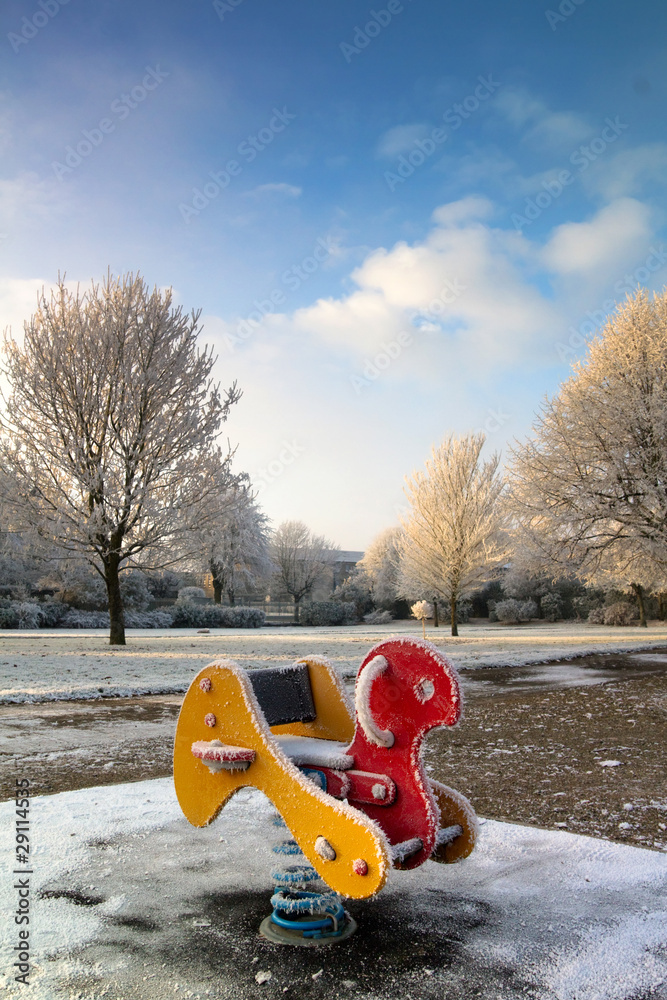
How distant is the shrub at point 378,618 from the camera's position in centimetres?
4703

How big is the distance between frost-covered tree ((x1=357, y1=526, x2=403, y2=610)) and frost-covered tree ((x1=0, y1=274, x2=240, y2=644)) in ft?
101

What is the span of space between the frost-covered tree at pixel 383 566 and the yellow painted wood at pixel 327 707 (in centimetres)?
4408

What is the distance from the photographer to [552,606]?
45.5 m

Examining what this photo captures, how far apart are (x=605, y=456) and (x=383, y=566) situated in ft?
128

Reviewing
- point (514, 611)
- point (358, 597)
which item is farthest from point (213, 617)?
point (514, 611)

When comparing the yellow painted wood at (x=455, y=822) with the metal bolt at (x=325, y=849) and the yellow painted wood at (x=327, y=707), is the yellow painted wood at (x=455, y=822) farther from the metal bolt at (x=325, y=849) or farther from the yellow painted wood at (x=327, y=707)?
the metal bolt at (x=325, y=849)

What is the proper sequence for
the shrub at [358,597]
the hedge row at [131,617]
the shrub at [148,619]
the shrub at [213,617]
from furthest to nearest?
the shrub at [358,597], the shrub at [213,617], the shrub at [148,619], the hedge row at [131,617]

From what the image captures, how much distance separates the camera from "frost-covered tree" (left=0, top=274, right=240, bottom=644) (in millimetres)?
17688

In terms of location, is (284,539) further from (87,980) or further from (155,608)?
(87,980)

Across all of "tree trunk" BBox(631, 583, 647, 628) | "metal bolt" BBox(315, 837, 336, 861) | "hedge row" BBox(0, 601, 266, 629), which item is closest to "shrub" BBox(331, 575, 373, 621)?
"hedge row" BBox(0, 601, 266, 629)

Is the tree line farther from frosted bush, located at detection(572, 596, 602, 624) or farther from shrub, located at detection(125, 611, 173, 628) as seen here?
frosted bush, located at detection(572, 596, 602, 624)

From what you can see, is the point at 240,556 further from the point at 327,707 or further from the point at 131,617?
the point at 327,707

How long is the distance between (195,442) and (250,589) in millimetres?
35196

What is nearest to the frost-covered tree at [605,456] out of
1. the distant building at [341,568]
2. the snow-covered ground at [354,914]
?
the snow-covered ground at [354,914]
